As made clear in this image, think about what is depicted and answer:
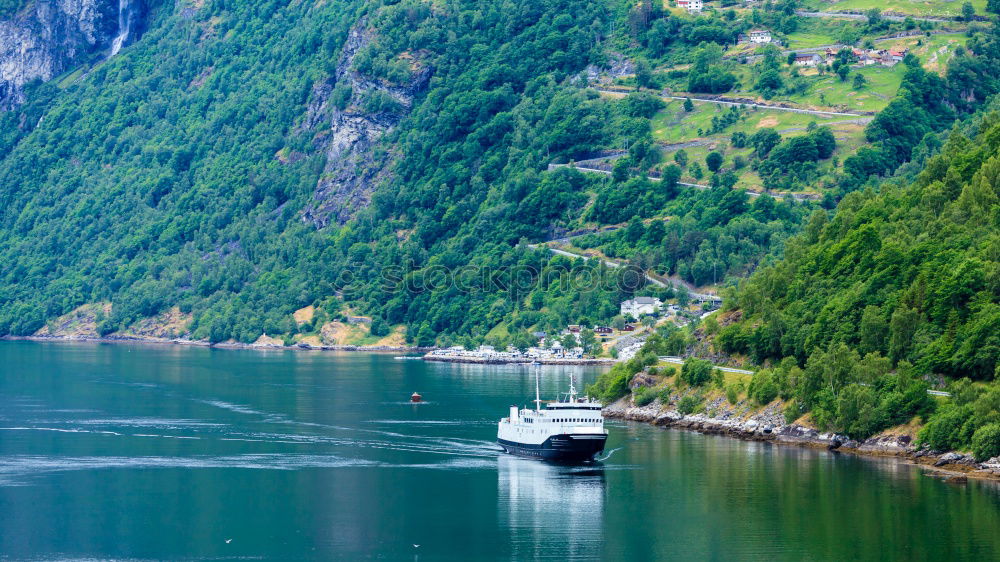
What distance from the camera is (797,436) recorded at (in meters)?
120

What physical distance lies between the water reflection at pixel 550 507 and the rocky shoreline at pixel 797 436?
60.7ft

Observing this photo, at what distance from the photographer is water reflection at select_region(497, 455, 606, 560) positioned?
8506 cm

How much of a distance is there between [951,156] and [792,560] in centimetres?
7849

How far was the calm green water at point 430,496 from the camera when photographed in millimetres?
84875

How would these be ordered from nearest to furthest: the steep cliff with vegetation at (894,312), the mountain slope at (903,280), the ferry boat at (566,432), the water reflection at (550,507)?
1. the water reflection at (550,507)
2. the steep cliff with vegetation at (894,312)
3. the ferry boat at (566,432)
4. the mountain slope at (903,280)

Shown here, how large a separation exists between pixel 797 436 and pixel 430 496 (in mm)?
34857

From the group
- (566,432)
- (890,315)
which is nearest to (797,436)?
(890,315)

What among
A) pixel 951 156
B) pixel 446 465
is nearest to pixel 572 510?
pixel 446 465

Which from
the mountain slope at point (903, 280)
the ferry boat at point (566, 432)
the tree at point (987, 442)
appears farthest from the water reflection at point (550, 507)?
the mountain slope at point (903, 280)

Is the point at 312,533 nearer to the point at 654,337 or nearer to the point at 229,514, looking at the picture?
the point at 229,514

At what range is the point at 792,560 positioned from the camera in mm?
80562

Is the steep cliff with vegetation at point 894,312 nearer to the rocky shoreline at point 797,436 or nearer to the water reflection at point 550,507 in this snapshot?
the rocky shoreline at point 797,436

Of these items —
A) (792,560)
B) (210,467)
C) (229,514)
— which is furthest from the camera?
(210,467)

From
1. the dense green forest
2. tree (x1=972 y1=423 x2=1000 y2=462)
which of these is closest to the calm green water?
tree (x1=972 y1=423 x2=1000 y2=462)
